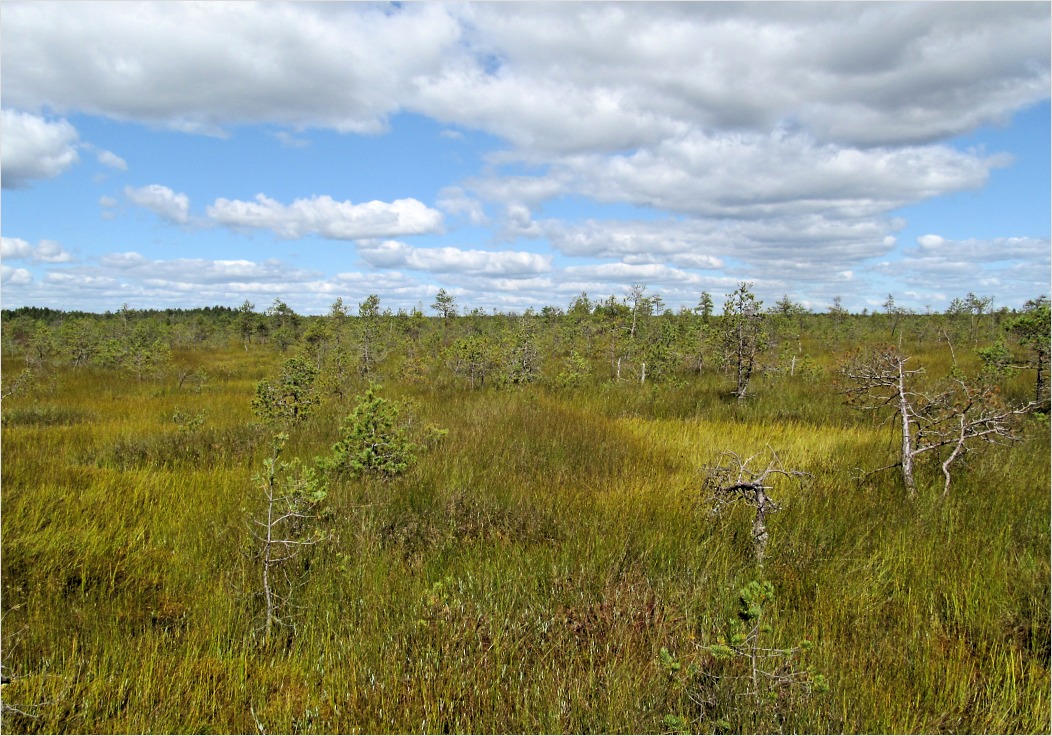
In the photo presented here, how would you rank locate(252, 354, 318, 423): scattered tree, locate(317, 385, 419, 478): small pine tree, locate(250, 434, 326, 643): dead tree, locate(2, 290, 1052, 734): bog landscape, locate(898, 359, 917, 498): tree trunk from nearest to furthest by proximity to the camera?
locate(2, 290, 1052, 734): bog landscape → locate(250, 434, 326, 643): dead tree → locate(898, 359, 917, 498): tree trunk → locate(317, 385, 419, 478): small pine tree → locate(252, 354, 318, 423): scattered tree

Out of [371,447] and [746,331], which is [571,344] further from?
[371,447]

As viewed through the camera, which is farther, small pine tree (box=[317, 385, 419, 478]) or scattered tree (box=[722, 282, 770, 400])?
scattered tree (box=[722, 282, 770, 400])

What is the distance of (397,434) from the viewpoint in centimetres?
596

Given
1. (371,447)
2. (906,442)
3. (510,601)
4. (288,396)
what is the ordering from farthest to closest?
1. (288,396)
2. (371,447)
3. (906,442)
4. (510,601)

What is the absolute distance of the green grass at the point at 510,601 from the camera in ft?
7.79

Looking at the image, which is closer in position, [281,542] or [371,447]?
[281,542]

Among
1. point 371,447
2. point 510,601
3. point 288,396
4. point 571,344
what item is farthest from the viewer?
point 571,344

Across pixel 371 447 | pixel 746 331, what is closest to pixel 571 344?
pixel 746 331

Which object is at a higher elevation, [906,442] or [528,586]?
[906,442]

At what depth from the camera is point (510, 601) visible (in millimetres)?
3186

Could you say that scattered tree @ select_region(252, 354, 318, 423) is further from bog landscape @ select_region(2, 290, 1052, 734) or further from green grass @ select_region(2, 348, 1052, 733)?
green grass @ select_region(2, 348, 1052, 733)

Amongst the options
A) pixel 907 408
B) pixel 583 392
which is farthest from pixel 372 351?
pixel 907 408

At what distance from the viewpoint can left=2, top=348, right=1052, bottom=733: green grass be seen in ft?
7.79

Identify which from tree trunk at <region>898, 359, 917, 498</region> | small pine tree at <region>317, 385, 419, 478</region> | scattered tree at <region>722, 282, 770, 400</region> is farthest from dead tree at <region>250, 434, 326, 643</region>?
scattered tree at <region>722, 282, 770, 400</region>
